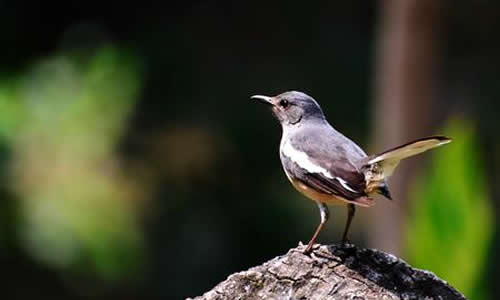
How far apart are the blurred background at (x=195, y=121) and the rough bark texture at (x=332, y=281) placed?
4677mm

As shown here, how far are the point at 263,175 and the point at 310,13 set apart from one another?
1.93 meters

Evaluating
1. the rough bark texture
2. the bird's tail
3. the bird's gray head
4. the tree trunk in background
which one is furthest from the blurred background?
the rough bark texture

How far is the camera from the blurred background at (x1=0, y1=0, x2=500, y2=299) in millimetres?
8906

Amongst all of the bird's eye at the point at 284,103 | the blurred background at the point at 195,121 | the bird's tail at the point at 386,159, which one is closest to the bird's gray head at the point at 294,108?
the bird's eye at the point at 284,103

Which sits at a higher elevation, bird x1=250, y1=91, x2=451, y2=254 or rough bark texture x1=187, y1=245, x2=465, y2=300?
bird x1=250, y1=91, x2=451, y2=254

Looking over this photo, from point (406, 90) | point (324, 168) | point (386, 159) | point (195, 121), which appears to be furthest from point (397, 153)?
point (195, 121)

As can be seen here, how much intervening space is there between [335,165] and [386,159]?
233mm

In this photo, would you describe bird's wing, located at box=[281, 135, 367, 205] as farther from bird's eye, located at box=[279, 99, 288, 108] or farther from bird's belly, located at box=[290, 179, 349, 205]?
bird's eye, located at box=[279, 99, 288, 108]

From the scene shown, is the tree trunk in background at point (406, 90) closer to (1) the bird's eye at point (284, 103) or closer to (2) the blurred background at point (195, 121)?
(2) the blurred background at point (195, 121)

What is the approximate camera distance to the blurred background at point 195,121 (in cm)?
891

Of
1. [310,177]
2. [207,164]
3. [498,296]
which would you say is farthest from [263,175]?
[310,177]

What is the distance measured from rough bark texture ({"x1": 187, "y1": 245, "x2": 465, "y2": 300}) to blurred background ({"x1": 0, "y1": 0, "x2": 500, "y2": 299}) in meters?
4.68

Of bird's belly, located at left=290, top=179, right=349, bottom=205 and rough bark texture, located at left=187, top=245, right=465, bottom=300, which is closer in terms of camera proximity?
rough bark texture, located at left=187, top=245, right=465, bottom=300

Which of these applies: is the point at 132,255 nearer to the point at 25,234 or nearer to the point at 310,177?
the point at 25,234
